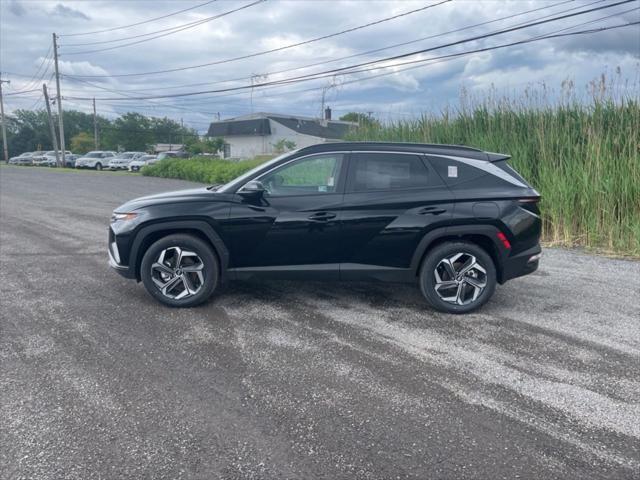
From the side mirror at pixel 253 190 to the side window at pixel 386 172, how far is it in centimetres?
93

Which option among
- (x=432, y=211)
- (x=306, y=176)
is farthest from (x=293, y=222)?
(x=432, y=211)

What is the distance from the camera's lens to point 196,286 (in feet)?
16.8

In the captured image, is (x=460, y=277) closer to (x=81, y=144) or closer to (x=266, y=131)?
(x=266, y=131)

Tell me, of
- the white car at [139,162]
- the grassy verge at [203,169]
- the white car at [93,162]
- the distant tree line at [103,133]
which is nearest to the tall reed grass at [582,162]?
the grassy verge at [203,169]

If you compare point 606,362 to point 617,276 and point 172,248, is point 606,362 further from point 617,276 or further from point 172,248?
point 172,248

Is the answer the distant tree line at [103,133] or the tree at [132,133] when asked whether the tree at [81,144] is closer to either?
the distant tree line at [103,133]

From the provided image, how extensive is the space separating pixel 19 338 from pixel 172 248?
156 cm

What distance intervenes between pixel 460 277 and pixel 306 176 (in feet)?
6.19

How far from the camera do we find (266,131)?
51.2m

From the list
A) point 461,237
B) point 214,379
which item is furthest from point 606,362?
point 214,379

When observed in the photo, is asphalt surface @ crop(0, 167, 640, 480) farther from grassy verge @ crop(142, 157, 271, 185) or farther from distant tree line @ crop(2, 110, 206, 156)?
distant tree line @ crop(2, 110, 206, 156)

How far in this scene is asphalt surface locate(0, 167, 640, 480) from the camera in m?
2.71

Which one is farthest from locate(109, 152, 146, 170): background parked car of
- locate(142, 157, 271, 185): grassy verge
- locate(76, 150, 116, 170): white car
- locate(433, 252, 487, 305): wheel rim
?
locate(433, 252, 487, 305): wheel rim

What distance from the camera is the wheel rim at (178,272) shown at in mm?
5051
